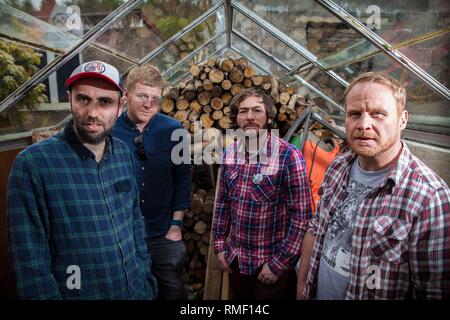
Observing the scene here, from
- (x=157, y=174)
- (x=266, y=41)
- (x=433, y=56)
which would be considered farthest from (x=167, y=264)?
(x=266, y=41)

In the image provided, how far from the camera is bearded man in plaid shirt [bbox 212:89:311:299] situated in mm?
1803

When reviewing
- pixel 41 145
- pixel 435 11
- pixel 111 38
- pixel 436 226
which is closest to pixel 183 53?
pixel 111 38

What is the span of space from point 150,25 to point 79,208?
2.64 m

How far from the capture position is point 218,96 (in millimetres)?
3602

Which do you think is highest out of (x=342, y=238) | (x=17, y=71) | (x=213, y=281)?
(x=17, y=71)

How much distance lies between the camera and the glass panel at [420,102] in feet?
8.14

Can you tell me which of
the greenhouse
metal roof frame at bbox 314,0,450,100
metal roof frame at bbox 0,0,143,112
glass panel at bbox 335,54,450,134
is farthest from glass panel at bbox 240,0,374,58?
metal roof frame at bbox 0,0,143,112

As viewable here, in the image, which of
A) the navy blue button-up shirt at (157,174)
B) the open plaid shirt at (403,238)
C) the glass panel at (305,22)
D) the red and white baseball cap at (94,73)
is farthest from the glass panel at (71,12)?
the open plaid shirt at (403,238)

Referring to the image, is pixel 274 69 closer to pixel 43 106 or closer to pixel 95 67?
pixel 43 106

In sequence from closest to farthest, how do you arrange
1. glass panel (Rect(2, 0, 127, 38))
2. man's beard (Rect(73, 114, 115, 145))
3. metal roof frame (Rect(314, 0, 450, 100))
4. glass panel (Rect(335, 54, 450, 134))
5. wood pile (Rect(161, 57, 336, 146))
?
1. man's beard (Rect(73, 114, 115, 145))
2. glass panel (Rect(2, 0, 127, 38))
3. metal roof frame (Rect(314, 0, 450, 100))
4. glass panel (Rect(335, 54, 450, 134))
5. wood pile (Rect(161, 57, 336, 146))

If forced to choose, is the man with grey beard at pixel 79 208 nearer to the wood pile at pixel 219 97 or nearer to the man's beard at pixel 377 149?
the man's beard at pixel 377 149

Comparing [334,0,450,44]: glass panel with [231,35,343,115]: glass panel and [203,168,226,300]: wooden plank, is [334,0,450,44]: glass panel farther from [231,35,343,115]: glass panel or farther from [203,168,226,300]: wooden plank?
→ [203,168,226,300]: wooden plank

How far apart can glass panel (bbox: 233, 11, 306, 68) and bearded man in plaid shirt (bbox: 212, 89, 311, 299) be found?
2614mm

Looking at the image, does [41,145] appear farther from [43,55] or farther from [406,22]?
[406,22]
